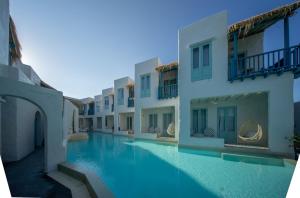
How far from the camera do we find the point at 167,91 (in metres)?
13.2

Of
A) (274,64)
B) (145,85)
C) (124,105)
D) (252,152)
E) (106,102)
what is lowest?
(252,152)

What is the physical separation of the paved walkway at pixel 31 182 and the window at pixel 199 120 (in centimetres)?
963

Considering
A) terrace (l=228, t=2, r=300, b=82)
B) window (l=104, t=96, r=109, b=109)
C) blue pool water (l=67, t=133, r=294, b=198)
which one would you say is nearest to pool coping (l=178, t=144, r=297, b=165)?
blue pool water (l=67, t=133, r=294, b=198)

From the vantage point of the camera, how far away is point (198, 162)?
6.90 metres

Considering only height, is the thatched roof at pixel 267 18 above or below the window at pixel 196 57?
above

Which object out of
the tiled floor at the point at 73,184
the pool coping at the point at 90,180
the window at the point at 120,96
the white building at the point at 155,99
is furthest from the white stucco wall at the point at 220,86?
the window at the point at 120,96

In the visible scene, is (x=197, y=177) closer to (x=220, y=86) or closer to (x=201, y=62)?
(x=220, y=86)

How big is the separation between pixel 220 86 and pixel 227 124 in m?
3.18

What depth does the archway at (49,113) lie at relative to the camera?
4.75 metres

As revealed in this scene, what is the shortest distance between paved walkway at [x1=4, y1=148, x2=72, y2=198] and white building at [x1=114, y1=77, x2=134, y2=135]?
504 inches

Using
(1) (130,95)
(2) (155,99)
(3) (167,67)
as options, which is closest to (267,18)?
(3) (167,67)

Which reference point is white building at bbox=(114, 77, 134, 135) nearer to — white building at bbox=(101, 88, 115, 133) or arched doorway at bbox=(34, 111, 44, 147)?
white building at bbox=(101, 88, 115, 133)

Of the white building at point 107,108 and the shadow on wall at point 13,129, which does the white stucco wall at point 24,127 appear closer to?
the shadow on wall at point 13,129

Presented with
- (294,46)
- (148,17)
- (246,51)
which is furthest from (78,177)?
(246,51)
